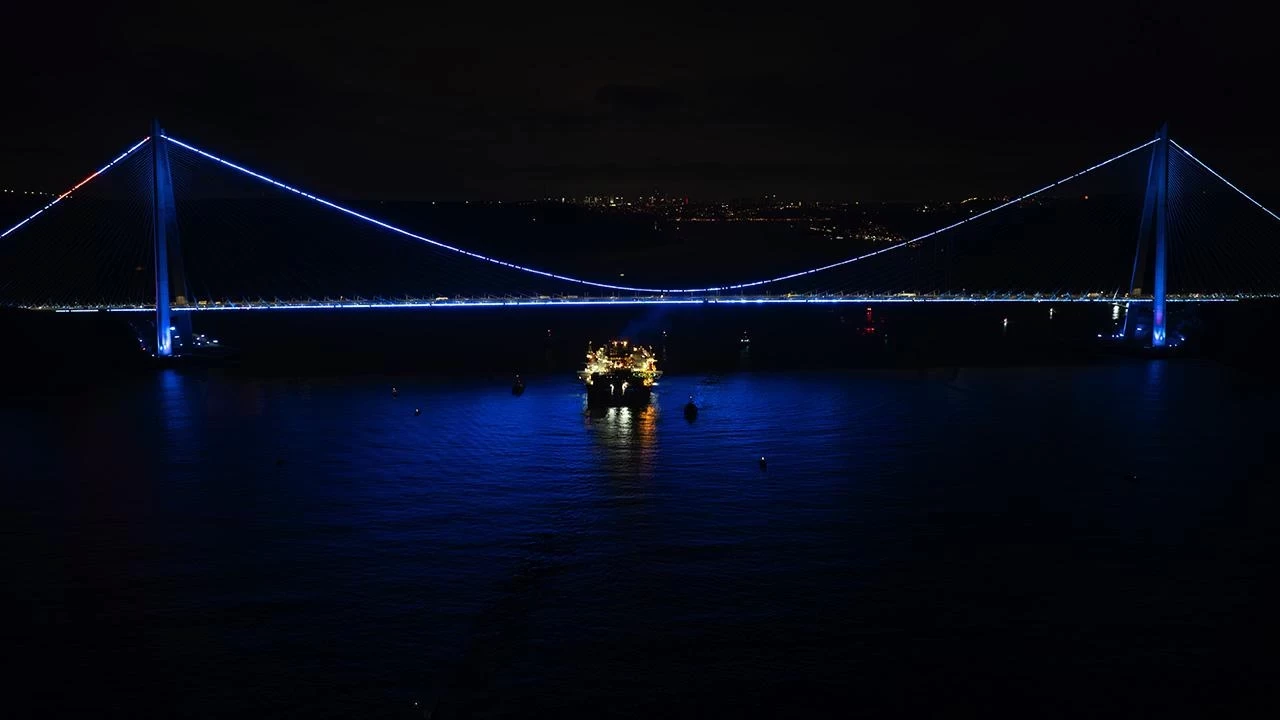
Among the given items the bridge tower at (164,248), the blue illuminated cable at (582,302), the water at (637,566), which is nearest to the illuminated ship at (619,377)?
the water at (637,566)

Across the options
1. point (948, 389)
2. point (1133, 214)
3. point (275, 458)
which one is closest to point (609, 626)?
point (275, 458)

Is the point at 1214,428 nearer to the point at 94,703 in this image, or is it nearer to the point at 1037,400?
the point at 1037,400

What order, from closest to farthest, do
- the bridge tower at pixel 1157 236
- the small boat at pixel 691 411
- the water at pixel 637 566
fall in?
the water at pixel 637 566
the small boat at pixel 691 411
the bridge tower at pixel 1157 236

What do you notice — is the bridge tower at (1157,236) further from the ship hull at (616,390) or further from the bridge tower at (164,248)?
the bridge tower at (164,248)

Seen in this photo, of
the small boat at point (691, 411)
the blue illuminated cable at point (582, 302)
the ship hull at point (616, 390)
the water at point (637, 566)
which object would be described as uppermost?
the blue illuminated cable at point (582, 302)

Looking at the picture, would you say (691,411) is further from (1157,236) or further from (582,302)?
(1157,236)

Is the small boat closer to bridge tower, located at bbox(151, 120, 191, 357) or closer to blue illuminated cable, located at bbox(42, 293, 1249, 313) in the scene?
blue illuminated cable, located at bbox(42, 293, 1249, 313)

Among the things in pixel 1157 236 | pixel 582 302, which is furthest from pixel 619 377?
pixel 1157 236
